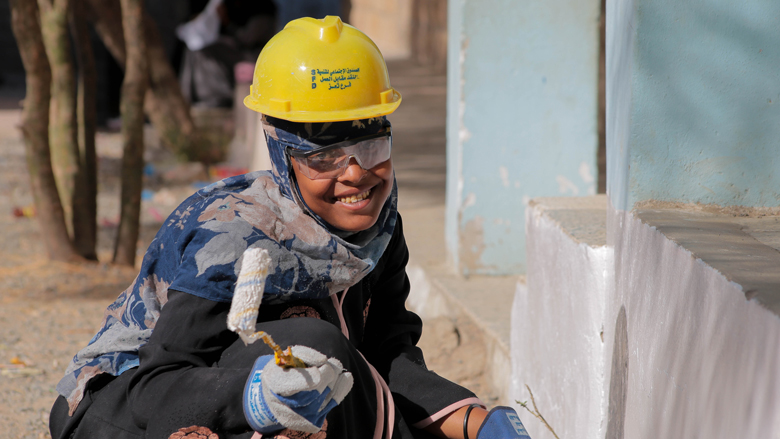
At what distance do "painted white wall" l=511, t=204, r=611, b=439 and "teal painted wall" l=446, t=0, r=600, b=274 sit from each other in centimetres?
102

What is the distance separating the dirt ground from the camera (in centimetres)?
324

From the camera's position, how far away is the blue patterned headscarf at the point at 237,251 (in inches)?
65.0

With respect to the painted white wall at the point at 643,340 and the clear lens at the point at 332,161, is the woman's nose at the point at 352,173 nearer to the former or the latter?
the clear lens at the point at 332,161

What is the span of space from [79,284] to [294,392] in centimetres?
377

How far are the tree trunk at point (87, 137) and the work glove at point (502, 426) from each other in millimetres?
3896

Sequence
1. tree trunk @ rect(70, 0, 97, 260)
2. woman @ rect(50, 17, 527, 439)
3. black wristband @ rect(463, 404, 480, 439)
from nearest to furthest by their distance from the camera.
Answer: woman @ rect(50, 17, 527, 439) < black wristband @ rect(463, 404, 480, 439) < tree trunk @ rect(70, 0, 97, 260)

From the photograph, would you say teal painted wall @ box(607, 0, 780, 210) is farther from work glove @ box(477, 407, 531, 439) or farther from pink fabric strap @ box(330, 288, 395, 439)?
pink fabric strap @ box(330, 288, 395, 439)

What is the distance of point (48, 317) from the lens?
4215 mm

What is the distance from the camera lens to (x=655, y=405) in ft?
5.33

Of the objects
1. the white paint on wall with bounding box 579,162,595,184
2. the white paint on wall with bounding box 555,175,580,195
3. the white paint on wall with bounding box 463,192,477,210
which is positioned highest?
the white paint on wall with bounding box 579,162,595,184

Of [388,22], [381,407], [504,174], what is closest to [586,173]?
[504,174]

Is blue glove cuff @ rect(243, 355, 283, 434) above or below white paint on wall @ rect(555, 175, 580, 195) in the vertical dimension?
above

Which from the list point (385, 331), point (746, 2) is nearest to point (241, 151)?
point (385, 331)

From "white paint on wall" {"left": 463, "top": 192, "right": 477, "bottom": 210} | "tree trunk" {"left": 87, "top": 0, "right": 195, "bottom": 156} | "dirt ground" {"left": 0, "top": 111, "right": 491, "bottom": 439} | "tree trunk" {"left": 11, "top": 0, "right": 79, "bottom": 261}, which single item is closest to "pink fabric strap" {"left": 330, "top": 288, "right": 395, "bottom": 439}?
"dirt ground" {"left": 0, "top": 111, "right": 491, "bottom": 439}
